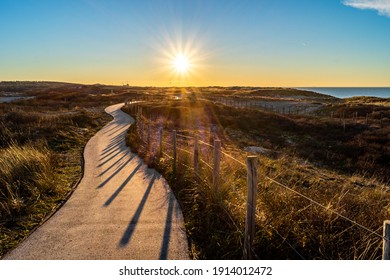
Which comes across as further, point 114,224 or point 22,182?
point 22,182

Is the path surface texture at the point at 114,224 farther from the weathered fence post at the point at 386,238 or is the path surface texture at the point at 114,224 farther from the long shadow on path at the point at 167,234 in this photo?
the weathered fence post at the point at 386,238

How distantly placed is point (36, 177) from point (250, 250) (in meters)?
6.60

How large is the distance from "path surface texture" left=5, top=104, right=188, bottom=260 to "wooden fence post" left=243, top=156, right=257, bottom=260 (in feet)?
3.46

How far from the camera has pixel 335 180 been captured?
11898 mm

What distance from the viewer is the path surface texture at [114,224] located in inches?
205

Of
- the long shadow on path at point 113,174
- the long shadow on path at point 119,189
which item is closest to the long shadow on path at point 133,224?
the long shadow on path at point 119,189

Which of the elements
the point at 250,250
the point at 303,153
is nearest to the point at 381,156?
the point at 303,153

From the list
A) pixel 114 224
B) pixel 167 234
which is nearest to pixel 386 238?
pixel 167 234

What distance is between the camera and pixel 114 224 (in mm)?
6316

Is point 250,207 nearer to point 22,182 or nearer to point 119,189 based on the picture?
point 119,189

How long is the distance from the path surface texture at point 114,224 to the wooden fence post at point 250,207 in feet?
3.46

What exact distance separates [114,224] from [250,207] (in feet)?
10.1

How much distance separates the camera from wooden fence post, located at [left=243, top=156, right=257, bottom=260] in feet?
14.8

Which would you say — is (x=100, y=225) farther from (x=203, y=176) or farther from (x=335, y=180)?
(x=335, y=180)
